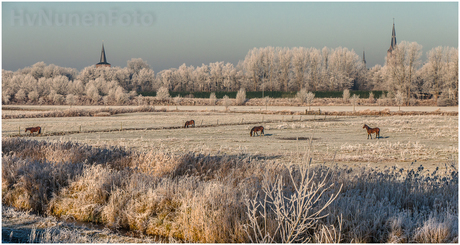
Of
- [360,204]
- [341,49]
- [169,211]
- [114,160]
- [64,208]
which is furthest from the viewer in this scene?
[341,49]

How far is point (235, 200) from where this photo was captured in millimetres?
7879

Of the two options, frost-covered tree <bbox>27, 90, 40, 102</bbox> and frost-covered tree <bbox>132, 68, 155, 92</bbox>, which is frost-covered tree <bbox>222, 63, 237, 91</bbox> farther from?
frost-covered tree <bbox>27, 90, 40, 102</bbox>

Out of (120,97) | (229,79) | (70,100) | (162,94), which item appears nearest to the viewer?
(70,100)

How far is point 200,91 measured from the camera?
11144cm

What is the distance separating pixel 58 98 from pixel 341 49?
7388cm

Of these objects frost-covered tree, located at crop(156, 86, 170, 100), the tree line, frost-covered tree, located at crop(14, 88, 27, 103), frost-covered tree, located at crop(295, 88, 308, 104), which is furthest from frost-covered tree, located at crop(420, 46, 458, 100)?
frost-covered tree, located at crop(14, 88, 27, 103)

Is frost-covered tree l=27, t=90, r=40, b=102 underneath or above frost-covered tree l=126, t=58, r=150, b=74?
underneath

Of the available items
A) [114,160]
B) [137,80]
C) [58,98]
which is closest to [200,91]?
[137,80]

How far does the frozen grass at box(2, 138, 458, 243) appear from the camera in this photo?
22.2 ft

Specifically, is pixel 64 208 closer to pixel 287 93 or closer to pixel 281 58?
pixel 287 93

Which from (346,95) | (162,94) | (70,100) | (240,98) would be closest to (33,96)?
(70,100)

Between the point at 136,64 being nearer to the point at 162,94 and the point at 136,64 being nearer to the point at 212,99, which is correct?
the point at 162,94

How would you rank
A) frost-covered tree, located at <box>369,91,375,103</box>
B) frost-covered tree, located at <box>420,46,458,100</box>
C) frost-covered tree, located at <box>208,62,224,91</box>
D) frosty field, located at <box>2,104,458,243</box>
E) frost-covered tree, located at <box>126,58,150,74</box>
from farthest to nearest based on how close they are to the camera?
frost-covered tree, located at <box>126,58,150,74</box> < frost-covered tree, located at <box>208,62,224,91</box> < frost-covered tree, located at <box>369,91,375,103</box> < frost-covered tree, located at <box>420,46,458,100</box> < frosty field, located at <box>2,104,458,243</box>

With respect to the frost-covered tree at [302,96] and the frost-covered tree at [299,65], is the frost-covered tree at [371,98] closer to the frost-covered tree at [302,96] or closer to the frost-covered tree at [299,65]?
the frost-covered tree at [302,96]
